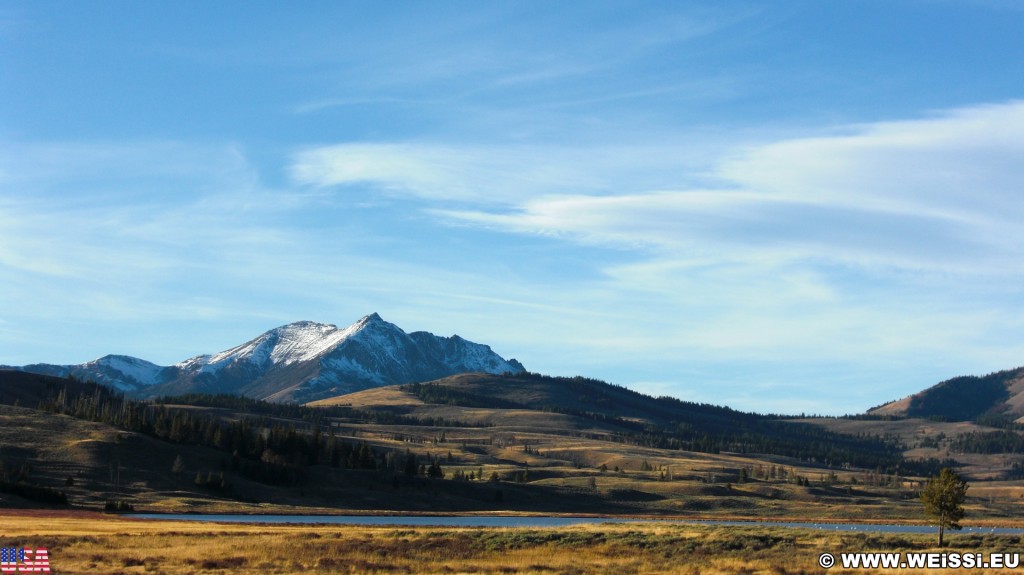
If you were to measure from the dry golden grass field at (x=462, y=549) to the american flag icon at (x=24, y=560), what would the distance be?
0.89 m

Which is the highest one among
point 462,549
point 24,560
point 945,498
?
point 945,498

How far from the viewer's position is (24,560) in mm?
63188

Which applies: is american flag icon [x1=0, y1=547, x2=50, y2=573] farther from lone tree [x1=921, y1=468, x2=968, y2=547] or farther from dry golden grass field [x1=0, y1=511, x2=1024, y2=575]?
lone tree [x1=921, y1=468, x2=968, y2=547]

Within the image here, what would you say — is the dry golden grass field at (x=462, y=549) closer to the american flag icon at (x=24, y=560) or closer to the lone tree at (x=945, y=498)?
the american flag icon at (x=24, y=560)

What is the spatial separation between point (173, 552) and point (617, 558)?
29312 mm

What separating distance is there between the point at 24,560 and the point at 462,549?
29.3 metres

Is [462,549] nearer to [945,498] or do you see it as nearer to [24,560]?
[24,560]

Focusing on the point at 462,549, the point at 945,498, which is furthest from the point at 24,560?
the point at 945,498

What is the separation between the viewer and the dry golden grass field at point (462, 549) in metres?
65.6

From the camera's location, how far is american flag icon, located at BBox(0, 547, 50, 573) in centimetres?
5919

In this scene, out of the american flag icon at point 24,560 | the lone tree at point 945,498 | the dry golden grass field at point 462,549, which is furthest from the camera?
the lone tree at point 945,498

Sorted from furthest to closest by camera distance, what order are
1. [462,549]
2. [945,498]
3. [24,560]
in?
1. [945,498]
2. [462,549]
3. [24,560]

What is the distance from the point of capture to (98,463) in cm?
18825

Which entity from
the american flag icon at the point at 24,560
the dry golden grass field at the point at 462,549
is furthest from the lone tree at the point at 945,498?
the american flag icon at the point at 24,560
